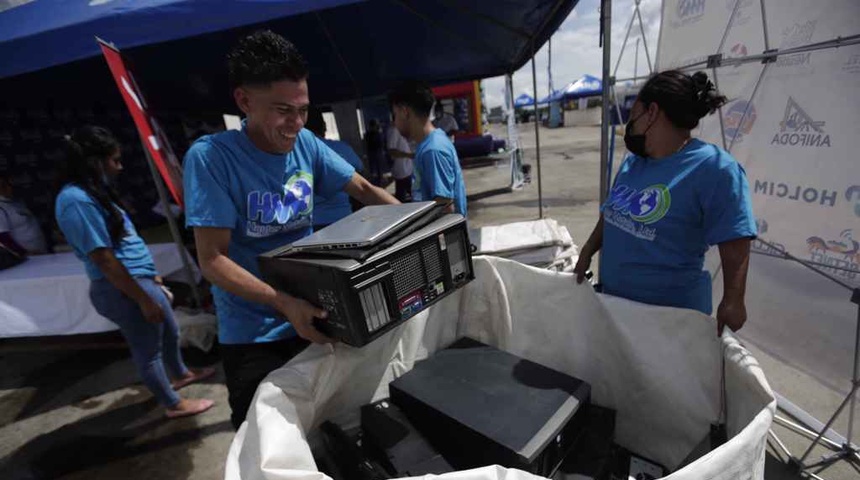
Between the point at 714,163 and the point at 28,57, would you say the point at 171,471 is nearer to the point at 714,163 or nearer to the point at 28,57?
the point at 28,57

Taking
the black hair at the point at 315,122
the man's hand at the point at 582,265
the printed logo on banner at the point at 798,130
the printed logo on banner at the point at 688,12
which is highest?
the printed logo on banner at the point at 688,12

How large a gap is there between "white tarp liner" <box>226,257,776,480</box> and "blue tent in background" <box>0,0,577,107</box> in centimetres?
148

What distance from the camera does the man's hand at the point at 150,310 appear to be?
190cm

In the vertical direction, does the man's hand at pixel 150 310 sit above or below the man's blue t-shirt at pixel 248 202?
below

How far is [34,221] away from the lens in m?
3.23

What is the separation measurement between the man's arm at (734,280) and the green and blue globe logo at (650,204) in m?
0.20

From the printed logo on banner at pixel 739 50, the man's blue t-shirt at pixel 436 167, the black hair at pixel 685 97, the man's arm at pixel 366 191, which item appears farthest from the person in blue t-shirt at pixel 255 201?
the printed logo on banner at pixel 739 50

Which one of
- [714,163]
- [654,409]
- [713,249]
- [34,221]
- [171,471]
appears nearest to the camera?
[654,409]

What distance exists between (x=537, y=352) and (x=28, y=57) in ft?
9.68

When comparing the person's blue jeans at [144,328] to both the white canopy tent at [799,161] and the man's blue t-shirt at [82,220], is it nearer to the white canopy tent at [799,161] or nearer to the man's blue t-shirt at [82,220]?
the man's blue t-shirt at [82,220]

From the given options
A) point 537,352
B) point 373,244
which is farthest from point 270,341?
point 537,352

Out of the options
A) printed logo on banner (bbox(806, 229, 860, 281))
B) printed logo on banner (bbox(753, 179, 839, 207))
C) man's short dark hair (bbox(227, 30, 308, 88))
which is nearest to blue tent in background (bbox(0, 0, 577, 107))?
man's short dark hair (bbox(227, 30, 308, 88))

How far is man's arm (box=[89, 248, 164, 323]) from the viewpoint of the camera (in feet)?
5.76

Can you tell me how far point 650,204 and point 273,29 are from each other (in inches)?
125
